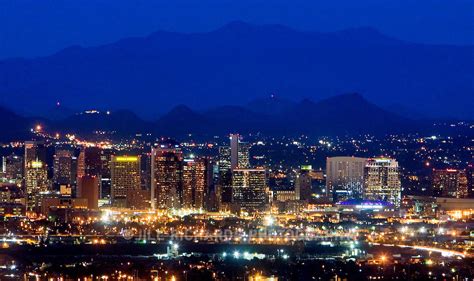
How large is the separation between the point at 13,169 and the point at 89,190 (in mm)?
5768

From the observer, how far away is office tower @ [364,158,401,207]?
174ft

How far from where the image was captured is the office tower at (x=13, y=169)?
56.8m

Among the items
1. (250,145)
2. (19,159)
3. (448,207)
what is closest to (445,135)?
(250,145)

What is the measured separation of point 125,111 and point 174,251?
1164 inches

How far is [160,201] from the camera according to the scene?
52.6 m

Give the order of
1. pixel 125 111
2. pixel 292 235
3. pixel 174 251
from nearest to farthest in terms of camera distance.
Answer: pixel 174 251
pixel 292 235
pixel 125 111

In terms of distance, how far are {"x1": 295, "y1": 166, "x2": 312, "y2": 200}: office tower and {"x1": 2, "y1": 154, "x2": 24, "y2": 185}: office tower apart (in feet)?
33.3

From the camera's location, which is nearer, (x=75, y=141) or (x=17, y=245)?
(x=17, y=245)

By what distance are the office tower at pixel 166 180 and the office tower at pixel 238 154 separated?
234 cm

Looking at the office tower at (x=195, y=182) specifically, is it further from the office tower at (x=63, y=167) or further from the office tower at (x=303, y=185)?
the office tower at (x=63, y=167)

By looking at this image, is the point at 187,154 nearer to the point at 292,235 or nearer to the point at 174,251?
the point at 292,235

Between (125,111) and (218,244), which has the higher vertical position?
(125,111)

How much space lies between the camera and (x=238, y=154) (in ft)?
183

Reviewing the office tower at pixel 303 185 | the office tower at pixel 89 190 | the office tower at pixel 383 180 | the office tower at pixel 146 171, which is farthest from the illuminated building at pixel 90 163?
the office tower at pixel 383 180
